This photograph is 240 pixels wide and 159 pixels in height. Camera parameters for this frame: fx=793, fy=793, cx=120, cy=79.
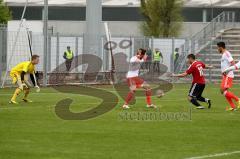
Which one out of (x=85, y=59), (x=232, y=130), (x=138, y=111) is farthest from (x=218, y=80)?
(x=232, y=130)

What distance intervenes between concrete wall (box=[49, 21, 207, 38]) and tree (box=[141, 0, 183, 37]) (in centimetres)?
276

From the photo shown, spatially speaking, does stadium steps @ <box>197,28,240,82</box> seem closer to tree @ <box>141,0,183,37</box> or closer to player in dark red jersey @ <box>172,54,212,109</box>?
tree @ <box>141,0,183,37</box>

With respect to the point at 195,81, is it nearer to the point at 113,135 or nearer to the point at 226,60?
the point at 226,60

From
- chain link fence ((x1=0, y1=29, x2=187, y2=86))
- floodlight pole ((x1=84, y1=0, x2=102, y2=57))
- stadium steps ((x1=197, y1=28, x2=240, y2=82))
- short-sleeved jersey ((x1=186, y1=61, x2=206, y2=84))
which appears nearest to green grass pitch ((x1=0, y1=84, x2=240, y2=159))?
short-sleeved jersey ((x1=186, y1=61, x2=206, y2=84))

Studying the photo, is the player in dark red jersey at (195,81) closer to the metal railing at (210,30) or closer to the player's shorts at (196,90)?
the player's shorts at (196,90)

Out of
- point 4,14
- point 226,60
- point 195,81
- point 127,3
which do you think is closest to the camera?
point 195,81

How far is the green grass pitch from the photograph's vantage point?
44.7ft

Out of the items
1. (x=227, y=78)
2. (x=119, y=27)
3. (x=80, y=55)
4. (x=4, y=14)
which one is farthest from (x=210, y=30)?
(x=227, y=78)

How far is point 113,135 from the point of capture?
16391 millimetres

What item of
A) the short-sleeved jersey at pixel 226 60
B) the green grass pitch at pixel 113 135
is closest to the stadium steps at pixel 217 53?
the short-sleeved jersey at pixel 226 60

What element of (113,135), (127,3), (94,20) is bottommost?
(113,135)

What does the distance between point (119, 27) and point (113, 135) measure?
48661 mm

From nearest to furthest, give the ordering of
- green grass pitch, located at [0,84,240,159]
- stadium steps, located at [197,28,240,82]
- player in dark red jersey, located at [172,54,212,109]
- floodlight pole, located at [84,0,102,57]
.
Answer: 1. green grass pitch, located at [0,84,240,159]
2. player in dark red jersey, located at [172,54,212,109]
3. floodlight pole, located at [84,0,102,57]
4. stadium steps, located at [197,28,240,82]

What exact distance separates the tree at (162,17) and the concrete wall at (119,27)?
2.76 metres
